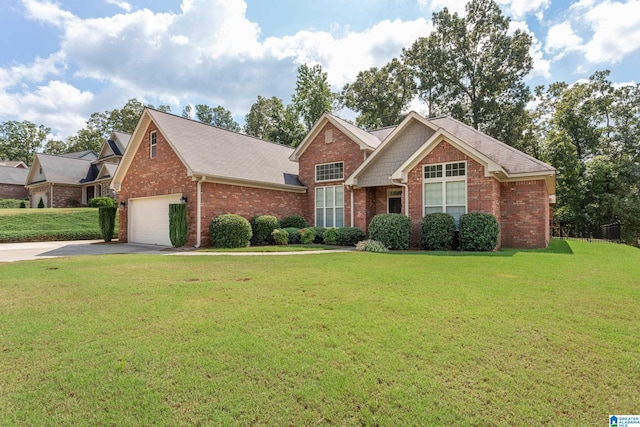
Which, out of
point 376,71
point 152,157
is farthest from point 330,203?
point 376,71

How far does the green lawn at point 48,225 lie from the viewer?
18891 mm

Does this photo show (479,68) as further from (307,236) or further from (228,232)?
(228,232)

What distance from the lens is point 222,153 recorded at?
17.1m

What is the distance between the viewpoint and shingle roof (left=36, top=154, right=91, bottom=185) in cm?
3069

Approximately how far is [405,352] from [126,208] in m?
19.4

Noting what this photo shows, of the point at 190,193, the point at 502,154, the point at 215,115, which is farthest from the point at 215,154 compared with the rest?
the point at 215,115

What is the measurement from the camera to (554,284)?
6324 millimetres

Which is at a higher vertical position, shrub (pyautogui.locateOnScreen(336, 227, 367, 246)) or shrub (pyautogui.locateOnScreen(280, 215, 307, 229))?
shrub (pyautogui.locateOnScreen(280, 215, 307, 229))

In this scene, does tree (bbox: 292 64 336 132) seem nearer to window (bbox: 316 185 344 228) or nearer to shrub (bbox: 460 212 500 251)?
window (bbox: 316 185 344 228)

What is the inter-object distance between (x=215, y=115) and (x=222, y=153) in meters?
53.4

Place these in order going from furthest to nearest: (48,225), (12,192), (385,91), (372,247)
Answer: (12,192) < (385,91) < (48,225) < (372,247)

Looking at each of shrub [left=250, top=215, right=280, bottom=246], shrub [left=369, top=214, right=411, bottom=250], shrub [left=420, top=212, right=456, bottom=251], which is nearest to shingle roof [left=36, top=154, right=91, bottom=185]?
shrub [left=250, top=215, right=280, bottom=246]

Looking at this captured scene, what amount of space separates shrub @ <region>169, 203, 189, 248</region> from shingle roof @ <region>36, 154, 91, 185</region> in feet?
78.9

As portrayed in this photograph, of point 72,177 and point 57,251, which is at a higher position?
point 72,177
